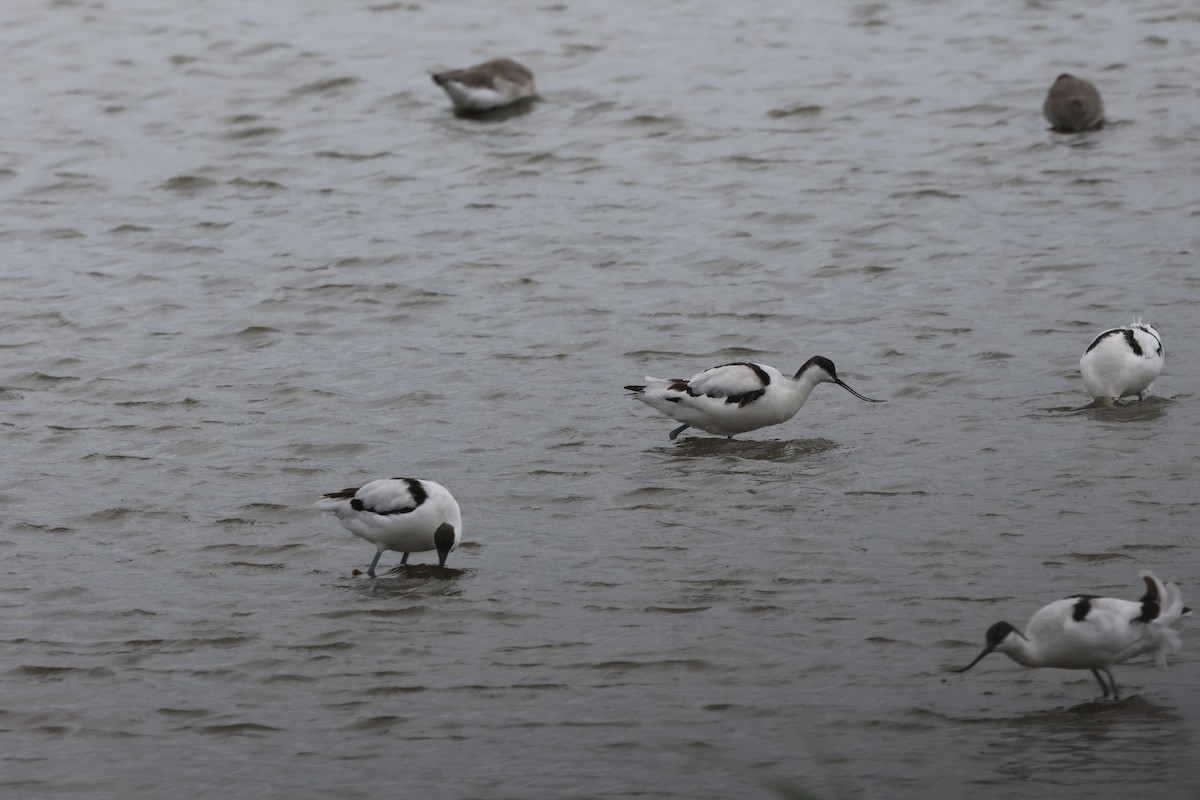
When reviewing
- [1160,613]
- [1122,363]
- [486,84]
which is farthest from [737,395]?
[486,84]

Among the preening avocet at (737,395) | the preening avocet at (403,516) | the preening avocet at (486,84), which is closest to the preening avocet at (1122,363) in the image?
the preening avocet at (737,395)

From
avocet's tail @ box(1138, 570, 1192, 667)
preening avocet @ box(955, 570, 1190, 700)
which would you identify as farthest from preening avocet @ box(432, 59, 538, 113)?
avocet's tail @ box(1138, 570, 1192, 667)

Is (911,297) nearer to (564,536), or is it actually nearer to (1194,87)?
(564,536)

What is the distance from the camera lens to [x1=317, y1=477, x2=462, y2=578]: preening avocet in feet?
31.5

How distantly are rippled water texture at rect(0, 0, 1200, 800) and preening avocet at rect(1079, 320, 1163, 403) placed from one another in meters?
0.23

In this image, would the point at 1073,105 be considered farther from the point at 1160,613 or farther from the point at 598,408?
the point at 1160,613

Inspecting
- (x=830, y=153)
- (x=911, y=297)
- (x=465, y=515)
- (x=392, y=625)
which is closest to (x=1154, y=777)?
(x=392, y=625)

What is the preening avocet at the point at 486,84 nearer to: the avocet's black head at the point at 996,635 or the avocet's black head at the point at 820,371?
the avocet's black head at the point at 820,371

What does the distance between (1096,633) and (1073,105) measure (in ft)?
39.6

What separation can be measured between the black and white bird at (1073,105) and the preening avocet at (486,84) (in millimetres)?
5982

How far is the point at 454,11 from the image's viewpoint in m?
26.0

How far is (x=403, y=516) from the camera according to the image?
9617mm

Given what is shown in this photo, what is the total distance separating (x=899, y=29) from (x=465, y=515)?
49.1 feet

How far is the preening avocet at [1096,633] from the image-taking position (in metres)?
7.52
